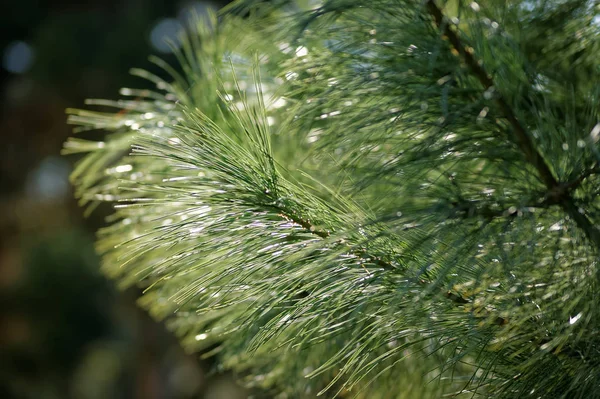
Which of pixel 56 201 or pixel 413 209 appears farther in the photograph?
pixel 56 201

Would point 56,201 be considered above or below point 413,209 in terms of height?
above

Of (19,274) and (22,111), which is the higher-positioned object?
(22,111)

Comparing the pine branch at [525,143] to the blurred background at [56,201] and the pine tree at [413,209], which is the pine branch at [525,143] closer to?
the pine tree at [413,209]

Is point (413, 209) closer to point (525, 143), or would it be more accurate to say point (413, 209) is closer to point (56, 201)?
point (525, 143)

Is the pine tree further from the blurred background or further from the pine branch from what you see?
the blurred background

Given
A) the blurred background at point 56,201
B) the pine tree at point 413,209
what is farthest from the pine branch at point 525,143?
the blurred background at point 56,201

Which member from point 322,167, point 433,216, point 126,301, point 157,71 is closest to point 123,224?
point 322,167

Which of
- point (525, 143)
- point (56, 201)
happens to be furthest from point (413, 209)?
point (56, 201)

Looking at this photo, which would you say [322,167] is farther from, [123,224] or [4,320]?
[4,320]
